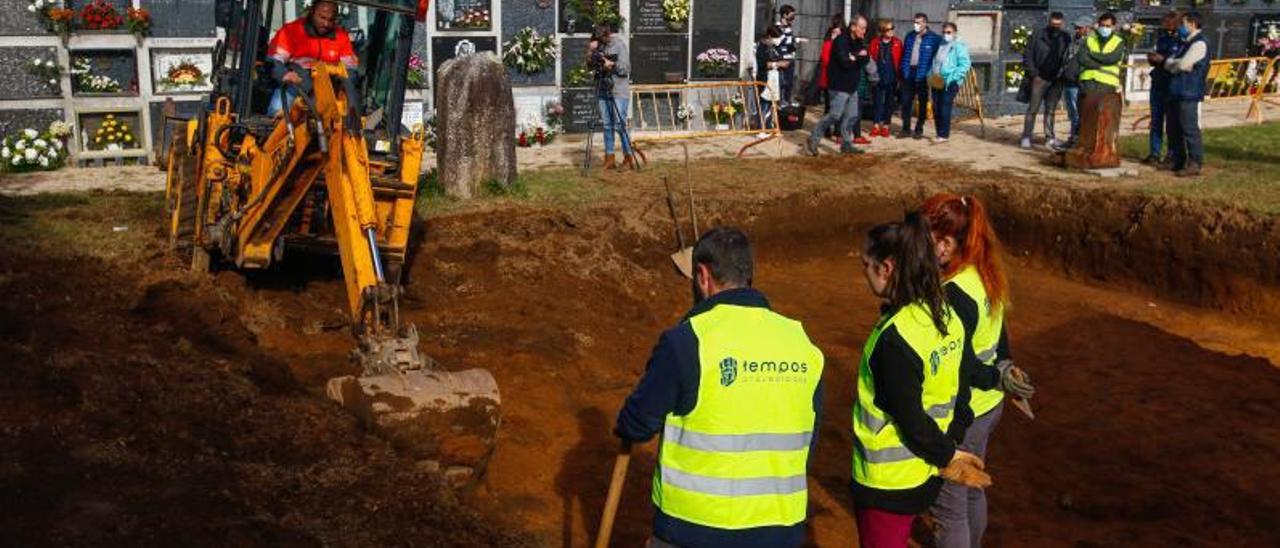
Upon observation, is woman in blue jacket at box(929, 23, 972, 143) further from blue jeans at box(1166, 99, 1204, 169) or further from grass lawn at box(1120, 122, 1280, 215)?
blue jeans at box(1166, 99, 1204, 169)

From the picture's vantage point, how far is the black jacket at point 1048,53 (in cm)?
1797

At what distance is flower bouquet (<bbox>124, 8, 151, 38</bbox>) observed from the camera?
1656cm

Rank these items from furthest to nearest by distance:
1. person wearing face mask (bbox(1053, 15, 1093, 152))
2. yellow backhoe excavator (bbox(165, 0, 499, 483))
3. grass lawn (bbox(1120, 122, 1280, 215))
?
1. person wearing face mask (bbox(1053, 15, 1093, 152))
2. grass lawn (bbox(1120, 122, 1280, 215))
3. yellow backhoe excavator (bbox(165, 0, 499, 483))

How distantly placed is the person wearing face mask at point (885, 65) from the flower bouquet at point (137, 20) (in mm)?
9361

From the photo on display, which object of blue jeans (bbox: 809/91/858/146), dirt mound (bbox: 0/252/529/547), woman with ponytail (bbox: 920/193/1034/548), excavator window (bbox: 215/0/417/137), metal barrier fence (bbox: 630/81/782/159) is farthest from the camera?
metal barrier fence (bbox: 630/81/782/159)

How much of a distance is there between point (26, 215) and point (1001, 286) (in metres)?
10.4


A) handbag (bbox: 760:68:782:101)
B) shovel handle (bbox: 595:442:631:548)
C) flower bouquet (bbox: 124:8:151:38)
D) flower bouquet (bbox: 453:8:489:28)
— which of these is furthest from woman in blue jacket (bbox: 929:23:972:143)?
shovel handle (bbox: 595:442:631:548)

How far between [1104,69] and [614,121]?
585 centimetres

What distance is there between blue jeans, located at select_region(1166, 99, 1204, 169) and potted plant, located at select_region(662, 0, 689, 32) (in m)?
6.54

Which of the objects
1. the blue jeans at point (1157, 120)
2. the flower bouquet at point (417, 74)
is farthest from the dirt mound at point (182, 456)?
A: the blue jeans at point (1157, 120)

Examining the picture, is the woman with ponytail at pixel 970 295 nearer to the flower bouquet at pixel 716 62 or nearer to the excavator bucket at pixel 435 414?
the excavator bucket at pixel 435 414

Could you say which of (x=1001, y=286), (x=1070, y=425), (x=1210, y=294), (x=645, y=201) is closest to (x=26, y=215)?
(x=645, y=201)

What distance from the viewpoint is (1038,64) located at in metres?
18.1

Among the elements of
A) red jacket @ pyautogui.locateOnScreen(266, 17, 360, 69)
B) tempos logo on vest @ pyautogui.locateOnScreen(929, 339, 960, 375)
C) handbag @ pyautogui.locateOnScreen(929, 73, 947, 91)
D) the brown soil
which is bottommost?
the brown soil
